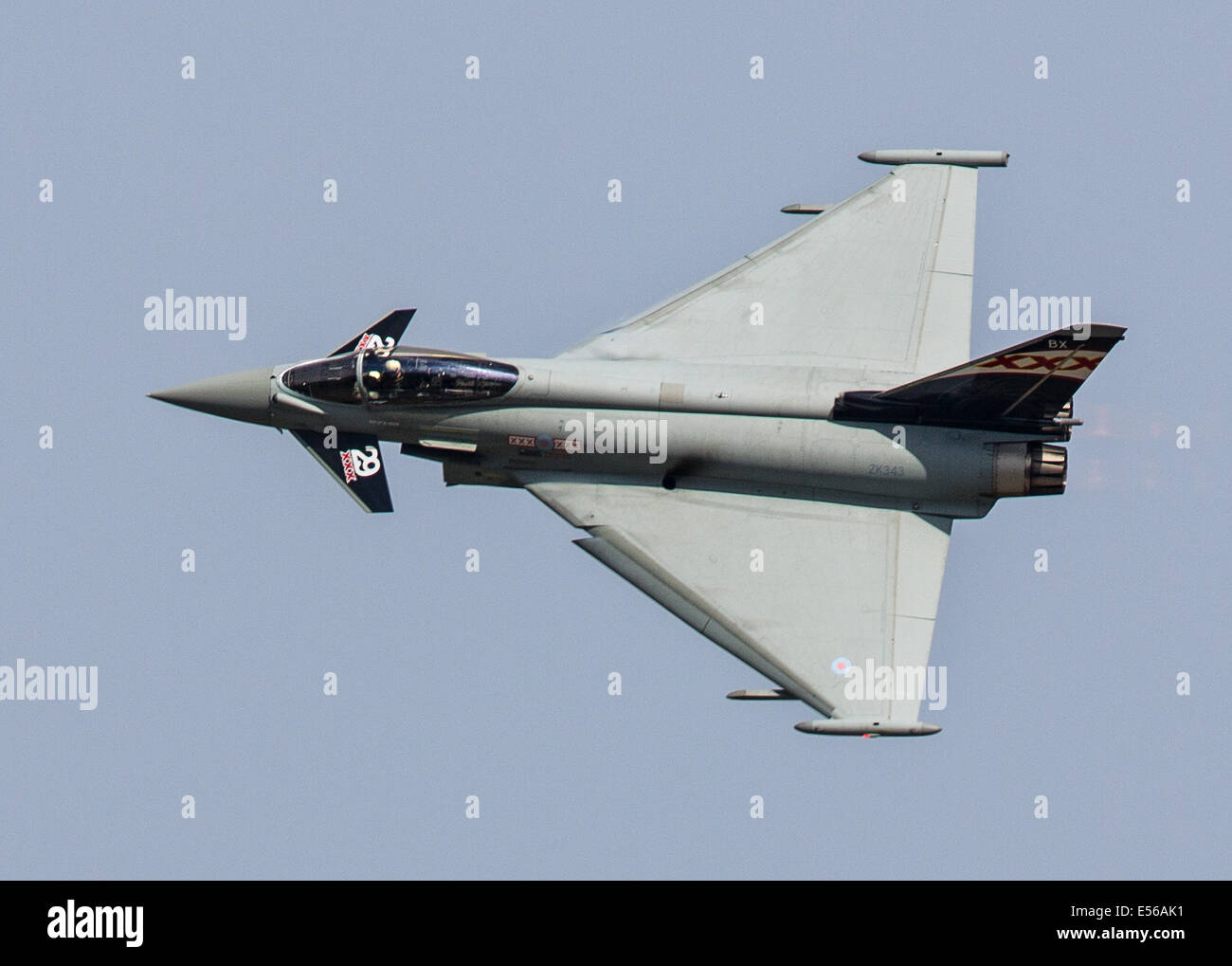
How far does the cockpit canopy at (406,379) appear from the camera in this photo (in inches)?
1064

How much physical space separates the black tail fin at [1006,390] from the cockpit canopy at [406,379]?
4.88 m

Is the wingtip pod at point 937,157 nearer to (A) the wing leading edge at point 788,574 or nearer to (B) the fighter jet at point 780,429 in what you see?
(B) the fighter jet at point 780,429

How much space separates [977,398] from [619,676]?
6.06 metres

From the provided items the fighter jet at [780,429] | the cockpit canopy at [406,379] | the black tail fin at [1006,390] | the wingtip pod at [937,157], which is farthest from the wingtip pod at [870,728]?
the wingtip pod at [937,157]

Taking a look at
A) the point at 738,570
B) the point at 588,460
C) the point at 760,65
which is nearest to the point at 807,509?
the point at 738,570

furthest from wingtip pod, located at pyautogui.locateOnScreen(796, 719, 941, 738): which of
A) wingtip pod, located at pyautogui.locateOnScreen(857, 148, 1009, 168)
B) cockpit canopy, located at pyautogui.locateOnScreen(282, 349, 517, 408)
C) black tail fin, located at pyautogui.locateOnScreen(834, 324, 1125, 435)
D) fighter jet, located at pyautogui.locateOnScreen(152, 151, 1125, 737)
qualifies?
wingtip pod, located at pyautogui.locateOnScreen(857, 148, 1009, 168)

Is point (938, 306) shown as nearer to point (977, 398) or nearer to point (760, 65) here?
point (977, 398)

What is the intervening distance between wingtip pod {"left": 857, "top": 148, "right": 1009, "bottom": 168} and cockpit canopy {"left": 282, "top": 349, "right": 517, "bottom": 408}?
6.39 metres

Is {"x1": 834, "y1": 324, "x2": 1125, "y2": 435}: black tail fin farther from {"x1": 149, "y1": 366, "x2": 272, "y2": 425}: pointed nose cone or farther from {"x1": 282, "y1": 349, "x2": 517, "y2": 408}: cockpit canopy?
{"x1": 149, "y1": 366, "x2": 272, "y2": 425}: pointed nose cone

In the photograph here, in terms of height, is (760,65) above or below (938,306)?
above

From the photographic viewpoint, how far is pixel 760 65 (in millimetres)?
27297

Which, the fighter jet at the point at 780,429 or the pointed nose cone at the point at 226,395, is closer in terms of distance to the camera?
the fighter jet at the point at 780,429

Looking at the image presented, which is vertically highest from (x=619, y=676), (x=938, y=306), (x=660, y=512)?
(x=938, y=306)

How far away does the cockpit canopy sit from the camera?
27016mm
